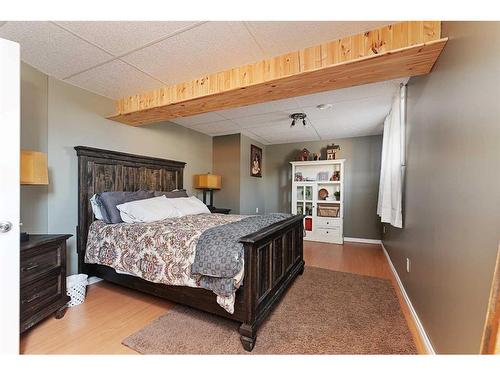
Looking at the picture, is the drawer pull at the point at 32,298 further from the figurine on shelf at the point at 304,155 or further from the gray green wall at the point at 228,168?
the figurine on shelf at the point at 304,155

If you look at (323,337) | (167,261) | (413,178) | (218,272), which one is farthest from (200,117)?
(323,337)

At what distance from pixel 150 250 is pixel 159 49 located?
1.75 metres

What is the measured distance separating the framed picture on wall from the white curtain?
9.37ft

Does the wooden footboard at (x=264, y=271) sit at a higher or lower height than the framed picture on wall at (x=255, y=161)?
lower

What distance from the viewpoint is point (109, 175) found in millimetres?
2822

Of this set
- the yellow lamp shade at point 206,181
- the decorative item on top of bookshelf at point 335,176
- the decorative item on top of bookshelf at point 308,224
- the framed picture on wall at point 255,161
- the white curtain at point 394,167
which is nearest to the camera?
the white curtain at point 394,167

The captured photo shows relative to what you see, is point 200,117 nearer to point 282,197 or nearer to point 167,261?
point 167,261

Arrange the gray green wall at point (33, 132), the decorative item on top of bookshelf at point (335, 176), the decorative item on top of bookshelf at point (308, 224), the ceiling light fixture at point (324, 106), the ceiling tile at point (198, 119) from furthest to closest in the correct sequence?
the decorative item on top of bookshelf at point (308, 224) → the decorative item on top of bookshelf at point (335, 176) → the ceiling tile at point (198, 119) → the ceiling light fixture at point (324, 106) → the gray green wall at point (33, 132)

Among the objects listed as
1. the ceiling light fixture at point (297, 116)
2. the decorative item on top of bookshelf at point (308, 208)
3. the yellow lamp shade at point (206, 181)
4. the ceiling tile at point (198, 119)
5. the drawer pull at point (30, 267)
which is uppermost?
the ceiling tile at point (198, 119)

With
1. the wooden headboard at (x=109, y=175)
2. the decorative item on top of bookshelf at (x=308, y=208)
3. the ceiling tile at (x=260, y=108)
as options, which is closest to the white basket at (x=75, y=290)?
the wooden headboard at (x=109, y=175)

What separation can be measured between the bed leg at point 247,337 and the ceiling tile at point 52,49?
8.32 ft

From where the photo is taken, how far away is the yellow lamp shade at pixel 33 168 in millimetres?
1807

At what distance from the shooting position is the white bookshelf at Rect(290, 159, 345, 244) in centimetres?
471

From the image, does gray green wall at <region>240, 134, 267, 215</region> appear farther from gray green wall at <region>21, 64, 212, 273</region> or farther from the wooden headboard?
gray green wall at <region>21, 64, 212, 273</region>
